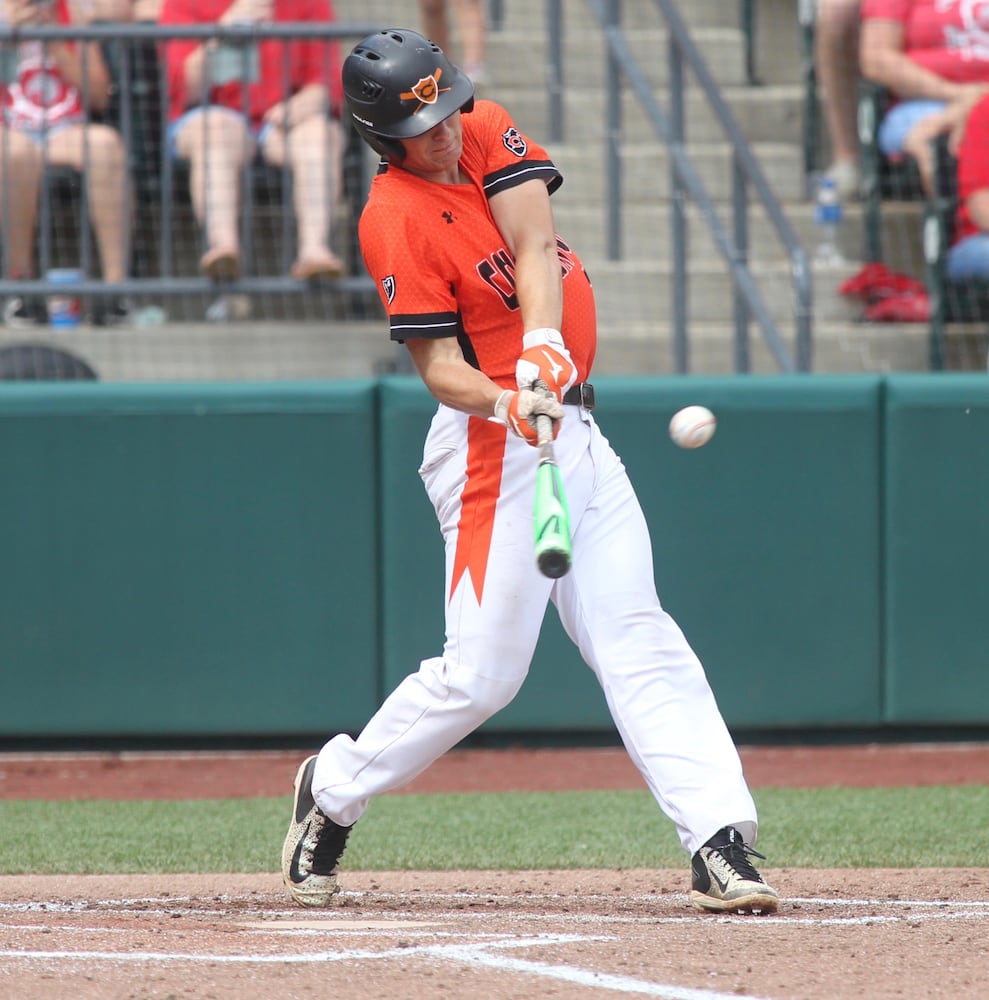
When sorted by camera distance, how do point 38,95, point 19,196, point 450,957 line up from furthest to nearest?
point 38,95
point 19,196
point 450,957

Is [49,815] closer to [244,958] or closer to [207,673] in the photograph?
[207,673]

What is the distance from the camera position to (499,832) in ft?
17.1

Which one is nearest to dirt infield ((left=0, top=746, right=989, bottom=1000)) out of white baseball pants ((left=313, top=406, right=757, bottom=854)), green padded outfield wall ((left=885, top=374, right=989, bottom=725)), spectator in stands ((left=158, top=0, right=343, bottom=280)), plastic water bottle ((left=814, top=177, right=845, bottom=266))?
white baseball pants ((left=313, top=406, right=757, bottom=854))

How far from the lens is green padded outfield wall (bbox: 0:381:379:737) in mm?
6645

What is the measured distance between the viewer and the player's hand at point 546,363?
3543 millimetres

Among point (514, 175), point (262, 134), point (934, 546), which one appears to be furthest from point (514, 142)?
point (262, 134)

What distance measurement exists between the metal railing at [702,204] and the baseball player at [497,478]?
3.40 m

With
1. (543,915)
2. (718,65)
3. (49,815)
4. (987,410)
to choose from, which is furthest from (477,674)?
(718,65)

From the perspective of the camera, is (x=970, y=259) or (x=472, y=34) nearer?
(x=970, y=259)

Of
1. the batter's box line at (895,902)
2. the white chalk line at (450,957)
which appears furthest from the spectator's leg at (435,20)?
the white chalk line at (450,957)

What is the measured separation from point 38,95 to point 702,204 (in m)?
2.92

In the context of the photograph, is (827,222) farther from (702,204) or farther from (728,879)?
(728,879)

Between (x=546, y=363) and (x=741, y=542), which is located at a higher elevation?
(x=546, y=363)

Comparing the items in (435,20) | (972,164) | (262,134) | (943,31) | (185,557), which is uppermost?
(435,20)
